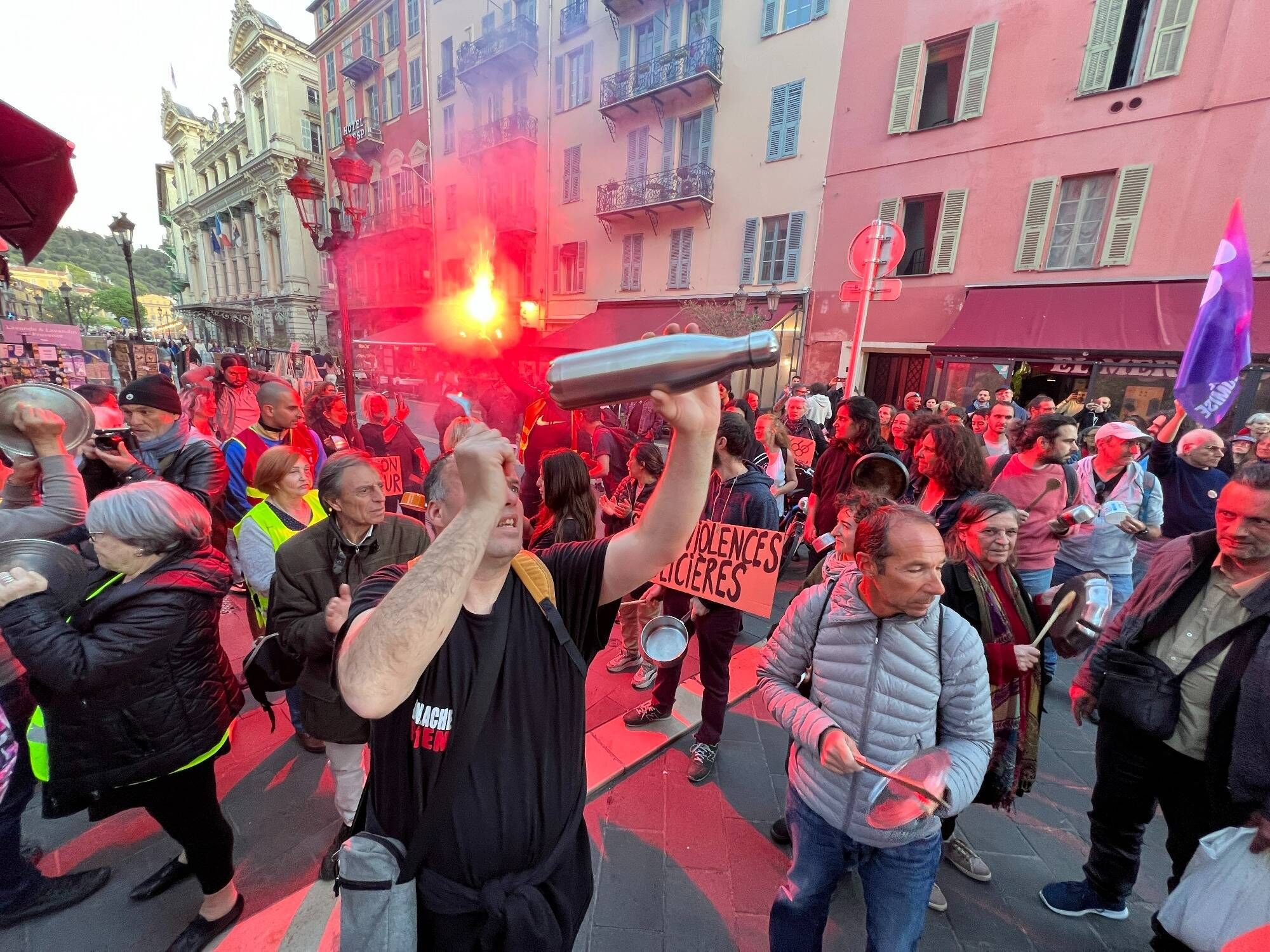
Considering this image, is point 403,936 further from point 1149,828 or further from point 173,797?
point 1149,828

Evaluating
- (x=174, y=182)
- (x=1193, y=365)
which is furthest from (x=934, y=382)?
(x=174, y=182)

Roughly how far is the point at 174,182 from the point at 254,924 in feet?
254

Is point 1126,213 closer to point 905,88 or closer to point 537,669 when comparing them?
point 905,88

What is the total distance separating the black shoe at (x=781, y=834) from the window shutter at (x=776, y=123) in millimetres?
17082

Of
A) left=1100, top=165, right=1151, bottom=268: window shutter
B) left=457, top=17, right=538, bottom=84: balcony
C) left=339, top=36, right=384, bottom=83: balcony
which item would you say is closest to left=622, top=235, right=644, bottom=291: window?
left=457, top=17, right=538, bottom=84: balcony

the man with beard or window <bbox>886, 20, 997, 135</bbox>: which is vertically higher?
window <bbox>886, 20, 997, 135</bbox>

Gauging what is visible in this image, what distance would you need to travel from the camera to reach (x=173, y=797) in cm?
208

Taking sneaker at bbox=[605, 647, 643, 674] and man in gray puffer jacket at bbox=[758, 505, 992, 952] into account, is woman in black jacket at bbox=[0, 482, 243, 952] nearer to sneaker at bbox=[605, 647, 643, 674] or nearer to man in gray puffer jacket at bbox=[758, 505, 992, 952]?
man in gray puffer jacket at bbox=[758, 505, 992, 952]

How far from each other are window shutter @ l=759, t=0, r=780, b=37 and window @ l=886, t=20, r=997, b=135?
158 inches

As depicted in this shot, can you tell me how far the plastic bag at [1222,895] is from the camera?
157 cm

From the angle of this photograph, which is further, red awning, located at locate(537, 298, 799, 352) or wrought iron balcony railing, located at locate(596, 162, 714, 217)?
red awning, located at locate(537, 298, 799, 352)

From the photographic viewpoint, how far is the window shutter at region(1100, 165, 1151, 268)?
10781 mm

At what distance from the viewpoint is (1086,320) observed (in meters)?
11.2

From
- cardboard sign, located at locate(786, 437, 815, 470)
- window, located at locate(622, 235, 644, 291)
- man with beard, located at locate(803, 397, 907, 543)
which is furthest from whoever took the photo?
window, located at locate(622, 235, 644, 291)
